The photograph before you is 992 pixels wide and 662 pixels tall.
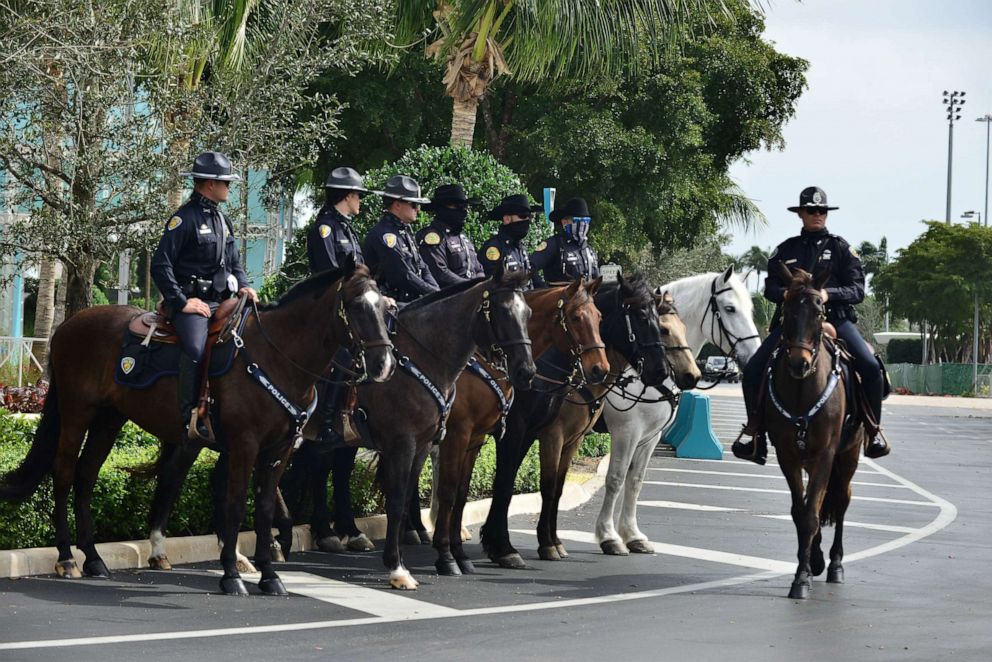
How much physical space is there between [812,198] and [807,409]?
182cm

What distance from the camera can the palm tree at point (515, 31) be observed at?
Result: 20.8 m

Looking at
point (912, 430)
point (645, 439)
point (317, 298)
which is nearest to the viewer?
point (317, 298)

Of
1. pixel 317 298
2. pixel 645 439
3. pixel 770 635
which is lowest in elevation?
pixel 770 635

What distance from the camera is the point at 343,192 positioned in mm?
11047

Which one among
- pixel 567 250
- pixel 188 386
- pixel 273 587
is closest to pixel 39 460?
pixel 188 386

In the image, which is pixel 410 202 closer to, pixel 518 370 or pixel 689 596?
pixel 518 370

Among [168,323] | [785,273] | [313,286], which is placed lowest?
[168,323]

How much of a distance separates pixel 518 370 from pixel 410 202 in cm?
216

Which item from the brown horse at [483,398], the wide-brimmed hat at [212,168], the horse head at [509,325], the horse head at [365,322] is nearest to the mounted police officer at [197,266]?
the wide-brimmed hat at [212,168]

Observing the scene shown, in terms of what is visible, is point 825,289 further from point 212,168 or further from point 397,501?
point 212,168

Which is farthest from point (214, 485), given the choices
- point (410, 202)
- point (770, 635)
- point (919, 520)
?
point (919, 520)

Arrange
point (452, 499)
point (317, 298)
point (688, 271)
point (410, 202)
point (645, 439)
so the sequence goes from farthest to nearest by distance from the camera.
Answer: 1. point (688, 271)
2. point (645, 439)
3. point (410, 202)
4. point (452, 499)
5. point (317, 298)

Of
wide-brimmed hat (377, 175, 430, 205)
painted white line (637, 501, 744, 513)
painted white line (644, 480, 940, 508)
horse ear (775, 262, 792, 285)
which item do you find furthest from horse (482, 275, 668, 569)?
painted white line (644, 480, 940, 508)

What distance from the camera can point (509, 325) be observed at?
32.5 ft
